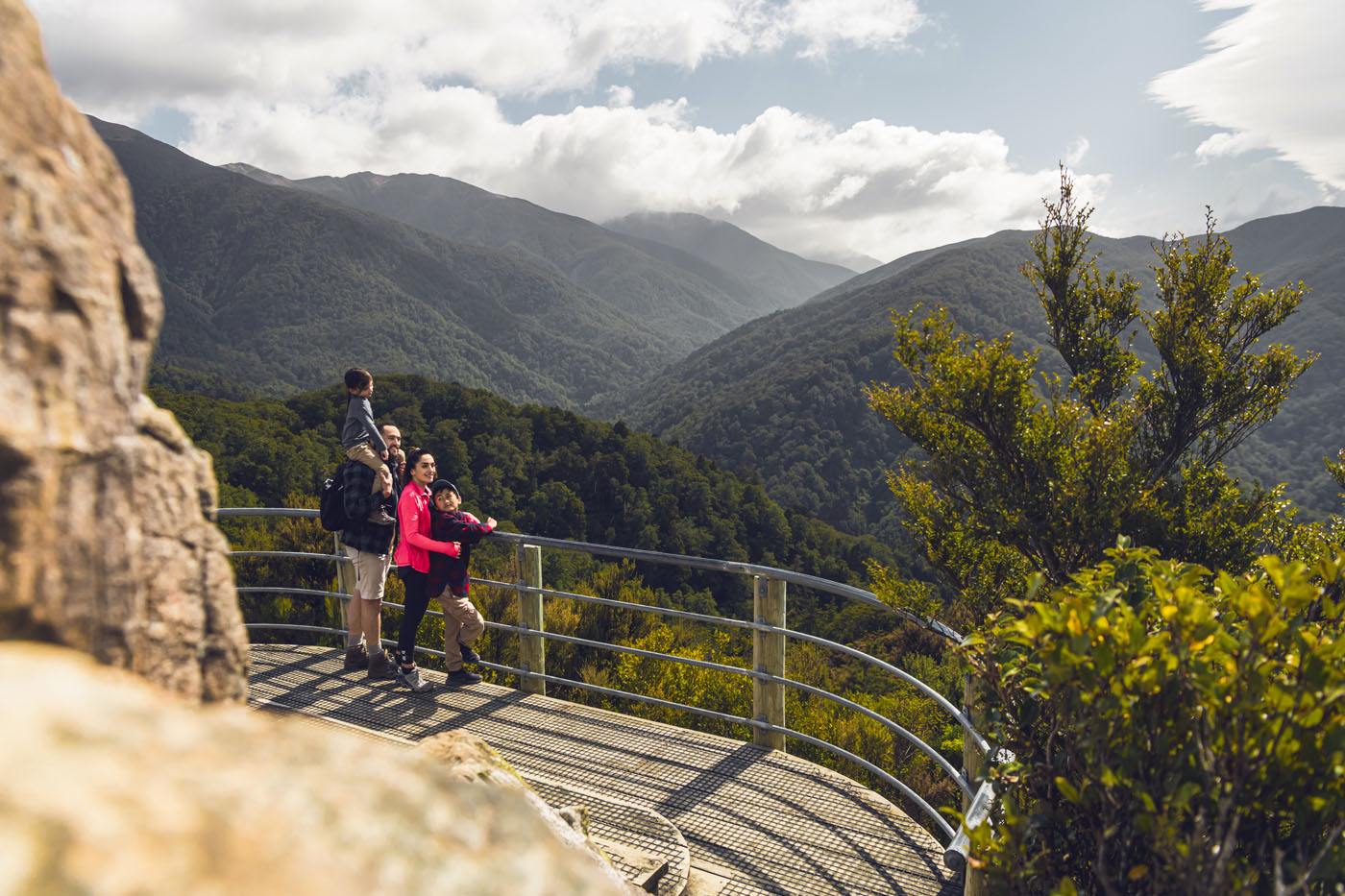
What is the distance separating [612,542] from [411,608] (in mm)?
34340

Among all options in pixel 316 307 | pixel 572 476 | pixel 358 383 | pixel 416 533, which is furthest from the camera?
pixel 316 307

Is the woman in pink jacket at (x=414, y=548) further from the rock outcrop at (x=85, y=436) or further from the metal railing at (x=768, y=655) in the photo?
the rock outcrop at (x=85, y=436)

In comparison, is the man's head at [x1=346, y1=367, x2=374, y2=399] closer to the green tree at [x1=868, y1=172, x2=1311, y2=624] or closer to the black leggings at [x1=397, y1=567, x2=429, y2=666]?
the black leggings at [x1=397, y1=567, x2=429, y2=666]

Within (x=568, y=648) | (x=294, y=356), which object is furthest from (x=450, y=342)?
(x=568, y=648)

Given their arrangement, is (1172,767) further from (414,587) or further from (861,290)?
(861,290)

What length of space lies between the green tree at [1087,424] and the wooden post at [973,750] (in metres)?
1.92

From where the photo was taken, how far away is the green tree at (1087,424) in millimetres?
5090

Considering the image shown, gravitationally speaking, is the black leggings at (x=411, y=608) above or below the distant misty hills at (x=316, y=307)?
below

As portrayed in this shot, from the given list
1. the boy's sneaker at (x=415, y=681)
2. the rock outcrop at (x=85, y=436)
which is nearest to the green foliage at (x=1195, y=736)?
the rock outcrop at (x=85, y=436)

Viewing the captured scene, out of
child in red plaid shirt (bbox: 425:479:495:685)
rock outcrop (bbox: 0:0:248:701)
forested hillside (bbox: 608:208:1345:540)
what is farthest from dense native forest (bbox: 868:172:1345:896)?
forested hillside (bbox: 608:208:1345:540)

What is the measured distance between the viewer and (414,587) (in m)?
4.61

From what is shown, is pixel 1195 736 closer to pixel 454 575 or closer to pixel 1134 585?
pixel 1134 585

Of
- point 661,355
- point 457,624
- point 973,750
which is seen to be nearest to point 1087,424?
point 973,750

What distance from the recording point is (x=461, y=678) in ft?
16.1
